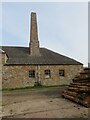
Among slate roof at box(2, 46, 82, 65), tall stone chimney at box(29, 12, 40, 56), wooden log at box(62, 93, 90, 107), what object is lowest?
wooden log at box(62, 93, 90, 107)

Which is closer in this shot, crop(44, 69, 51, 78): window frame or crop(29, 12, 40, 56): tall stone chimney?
crop(44, 69, 51, 78): window frame

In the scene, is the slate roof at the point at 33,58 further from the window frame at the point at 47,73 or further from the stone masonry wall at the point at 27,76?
the window frame at the point at 47,73

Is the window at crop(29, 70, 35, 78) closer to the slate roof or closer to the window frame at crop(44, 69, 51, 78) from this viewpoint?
the slate roof

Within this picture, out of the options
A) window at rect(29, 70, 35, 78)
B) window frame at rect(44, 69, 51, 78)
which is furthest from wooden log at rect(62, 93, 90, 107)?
window frame at rect(44, 69, 51, 78)

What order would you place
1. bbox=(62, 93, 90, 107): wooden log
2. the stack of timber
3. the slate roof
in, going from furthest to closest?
the slate roof < the stack of timber < bbox=(62, 93, 90, 107): wooden log

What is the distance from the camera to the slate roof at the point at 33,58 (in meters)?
26.5

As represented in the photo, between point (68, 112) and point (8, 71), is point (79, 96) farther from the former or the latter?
point (8, 71)

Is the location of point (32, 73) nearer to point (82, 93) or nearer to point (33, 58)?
point (33, 58)

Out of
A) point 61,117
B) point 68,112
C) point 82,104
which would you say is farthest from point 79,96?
point 61,117

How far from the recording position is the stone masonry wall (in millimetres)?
25531

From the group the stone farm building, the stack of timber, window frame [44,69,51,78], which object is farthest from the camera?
window frame [44,69,51,78]

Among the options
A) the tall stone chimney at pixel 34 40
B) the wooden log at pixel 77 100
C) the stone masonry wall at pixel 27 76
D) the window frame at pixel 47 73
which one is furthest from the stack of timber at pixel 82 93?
the tall stone chimney at pixel 34 40

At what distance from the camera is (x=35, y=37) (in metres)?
29.4

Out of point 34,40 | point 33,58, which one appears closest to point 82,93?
point 33,58
